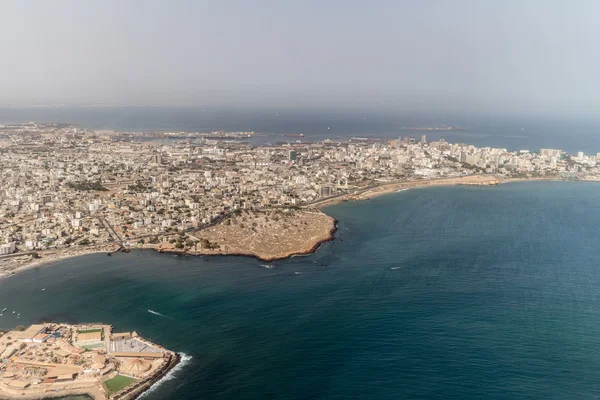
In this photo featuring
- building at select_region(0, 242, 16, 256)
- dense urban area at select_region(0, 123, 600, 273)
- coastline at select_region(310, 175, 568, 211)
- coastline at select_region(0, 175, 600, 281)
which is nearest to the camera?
coastline at select_region(0, 175, 600, 281)

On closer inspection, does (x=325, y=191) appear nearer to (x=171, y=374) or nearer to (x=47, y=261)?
(x=47, y=261)

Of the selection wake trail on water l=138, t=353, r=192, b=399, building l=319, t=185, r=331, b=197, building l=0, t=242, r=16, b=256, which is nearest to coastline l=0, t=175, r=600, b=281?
building l=319, t=185, r=331, b=197

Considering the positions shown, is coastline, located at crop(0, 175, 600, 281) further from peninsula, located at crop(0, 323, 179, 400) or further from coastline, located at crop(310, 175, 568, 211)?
peninsula, located at crop(0, 323, 179, 400)

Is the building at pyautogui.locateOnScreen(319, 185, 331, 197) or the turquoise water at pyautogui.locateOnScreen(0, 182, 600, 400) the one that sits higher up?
the building at pyautogui.locateOnScreen(319, 185, 331, 197)

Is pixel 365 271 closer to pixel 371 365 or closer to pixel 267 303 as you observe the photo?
pixel 267 303

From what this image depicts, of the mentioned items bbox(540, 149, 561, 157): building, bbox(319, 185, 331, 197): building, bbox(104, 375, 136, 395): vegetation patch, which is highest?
bbox(540, 149, 561, 157): building

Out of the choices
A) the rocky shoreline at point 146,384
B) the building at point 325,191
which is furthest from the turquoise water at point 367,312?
the building at point 325,191

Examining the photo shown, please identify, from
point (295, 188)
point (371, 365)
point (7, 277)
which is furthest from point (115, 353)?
point (295, 188)
